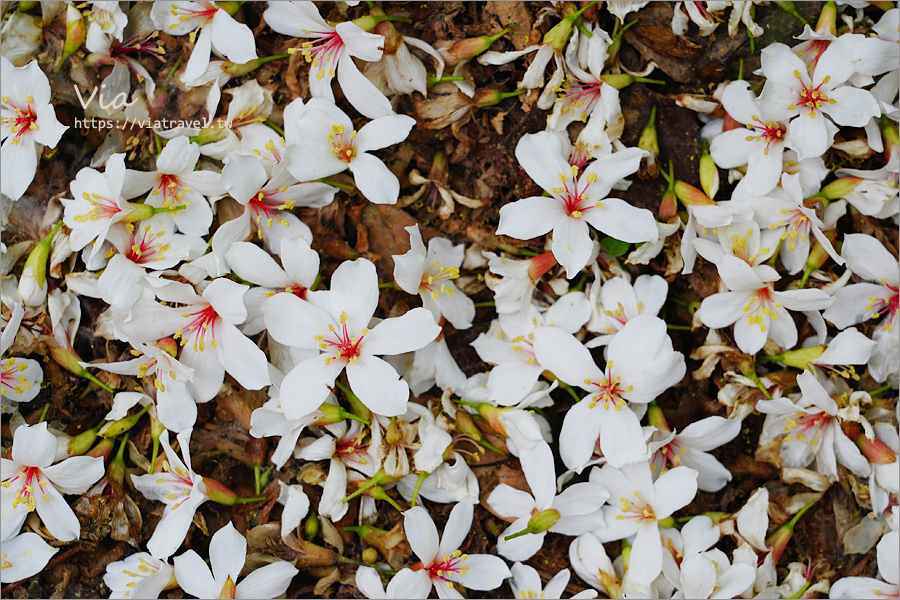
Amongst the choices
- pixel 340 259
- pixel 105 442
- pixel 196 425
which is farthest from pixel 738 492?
pixel 105 442

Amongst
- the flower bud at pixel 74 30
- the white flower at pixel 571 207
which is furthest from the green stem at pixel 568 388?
the flower bud at pixel 74 30

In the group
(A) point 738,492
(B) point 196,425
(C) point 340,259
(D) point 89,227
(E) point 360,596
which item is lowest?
(E) point 360,596

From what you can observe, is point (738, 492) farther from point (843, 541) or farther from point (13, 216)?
point (13, 216)

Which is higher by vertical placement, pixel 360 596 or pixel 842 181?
pixel 842 181

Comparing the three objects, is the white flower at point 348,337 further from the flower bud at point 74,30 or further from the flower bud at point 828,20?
the flower bud at point 828,20

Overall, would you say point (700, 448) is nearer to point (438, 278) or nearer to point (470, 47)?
point (438, 278)

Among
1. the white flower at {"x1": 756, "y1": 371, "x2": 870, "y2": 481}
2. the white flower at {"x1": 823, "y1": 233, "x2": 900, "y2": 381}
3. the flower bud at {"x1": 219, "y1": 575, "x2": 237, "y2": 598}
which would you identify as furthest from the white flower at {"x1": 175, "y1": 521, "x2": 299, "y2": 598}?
the white flower at {"x1": 823, "y1": 233, "x2": 900, "y2": 381}
